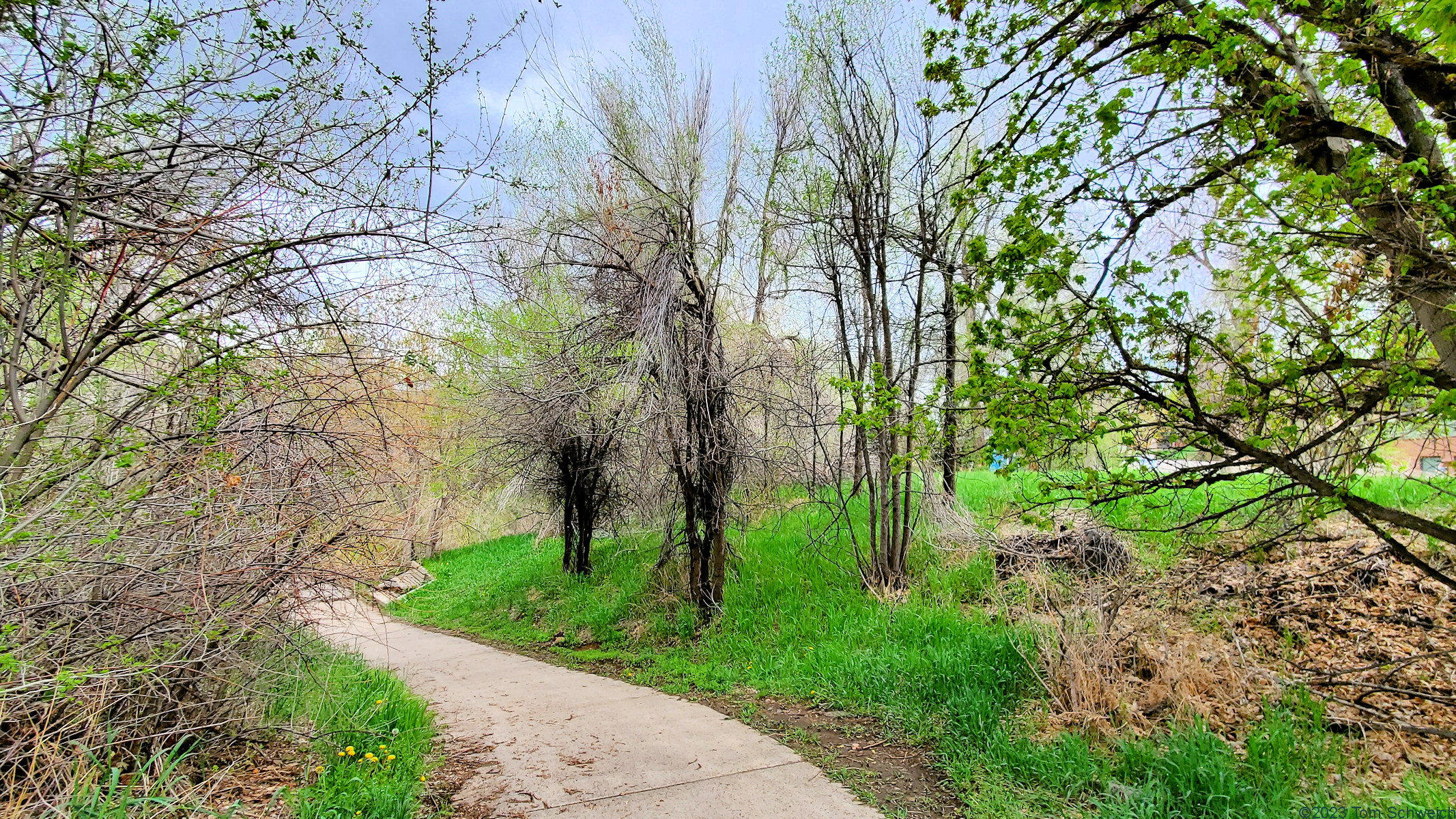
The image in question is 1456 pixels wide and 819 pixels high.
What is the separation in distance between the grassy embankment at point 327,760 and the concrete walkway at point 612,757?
42 cm

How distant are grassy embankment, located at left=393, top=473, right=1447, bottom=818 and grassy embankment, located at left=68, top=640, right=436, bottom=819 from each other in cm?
275

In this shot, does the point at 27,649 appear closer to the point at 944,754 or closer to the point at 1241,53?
the point at 944,754

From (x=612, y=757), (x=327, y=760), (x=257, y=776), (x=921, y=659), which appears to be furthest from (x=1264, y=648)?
(x=257, y=776)

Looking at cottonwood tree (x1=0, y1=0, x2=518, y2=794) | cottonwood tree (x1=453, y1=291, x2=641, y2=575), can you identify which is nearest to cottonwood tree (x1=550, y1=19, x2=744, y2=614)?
cottonwood tree (x1=453, y1=291, x2=641, y2=575)

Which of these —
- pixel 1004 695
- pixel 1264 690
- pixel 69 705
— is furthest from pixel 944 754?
pixel 69 705

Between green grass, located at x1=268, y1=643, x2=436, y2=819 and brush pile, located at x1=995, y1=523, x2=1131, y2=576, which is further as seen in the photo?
brush pile, located at x1=995, y1=523, x2=1131, y2=576

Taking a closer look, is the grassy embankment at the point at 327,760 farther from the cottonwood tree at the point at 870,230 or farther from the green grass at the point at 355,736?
the cottonwood tree at the point at 870,230

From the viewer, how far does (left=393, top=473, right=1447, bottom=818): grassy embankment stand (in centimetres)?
359

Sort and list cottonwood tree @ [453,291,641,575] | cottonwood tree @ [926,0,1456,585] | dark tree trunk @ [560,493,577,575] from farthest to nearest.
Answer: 1. dark tree trunk @ [560,493,577,575]
2. cottonwood tree @ [453,291,641,575]
3. cottonwood tree @ [926,0,1456,585]

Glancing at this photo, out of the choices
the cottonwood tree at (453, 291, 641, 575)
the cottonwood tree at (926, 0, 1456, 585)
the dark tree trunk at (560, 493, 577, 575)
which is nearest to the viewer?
the cottonwood tree at (926, 0, 1456, 585)

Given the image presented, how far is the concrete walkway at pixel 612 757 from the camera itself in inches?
164

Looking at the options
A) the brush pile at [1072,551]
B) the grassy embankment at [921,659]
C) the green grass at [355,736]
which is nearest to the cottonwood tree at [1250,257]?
the grassy embankment at [921,659]

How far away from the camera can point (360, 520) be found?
4.72 metres

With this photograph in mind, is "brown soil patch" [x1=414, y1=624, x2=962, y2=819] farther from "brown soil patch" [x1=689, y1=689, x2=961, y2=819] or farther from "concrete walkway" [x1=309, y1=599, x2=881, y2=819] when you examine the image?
"concrete walkway" [x1=309, y1=599, x2=881, y2=819]
